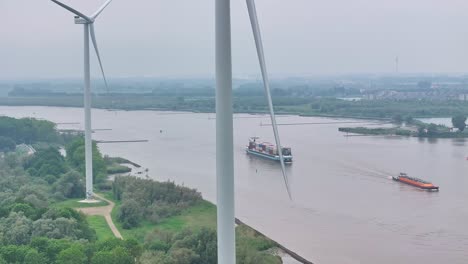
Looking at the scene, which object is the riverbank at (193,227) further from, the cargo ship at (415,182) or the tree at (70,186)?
the cargo ship at (415,182)

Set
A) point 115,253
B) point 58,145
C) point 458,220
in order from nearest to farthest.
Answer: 1. point 115,253
2. point 458,220
3. point 58,145

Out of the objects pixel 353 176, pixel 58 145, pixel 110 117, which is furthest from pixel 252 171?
pixel 110 117

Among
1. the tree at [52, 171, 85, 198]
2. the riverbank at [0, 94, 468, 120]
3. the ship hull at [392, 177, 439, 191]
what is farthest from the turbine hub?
the riverbank at [0, 94, 468, 120]

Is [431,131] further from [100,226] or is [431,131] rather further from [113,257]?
[113,257]

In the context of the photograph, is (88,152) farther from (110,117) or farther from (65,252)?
(110,117)

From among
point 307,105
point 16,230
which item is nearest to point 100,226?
point 16,230

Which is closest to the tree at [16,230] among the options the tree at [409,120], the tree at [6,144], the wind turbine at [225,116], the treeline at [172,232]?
the treeline at [172,232]
